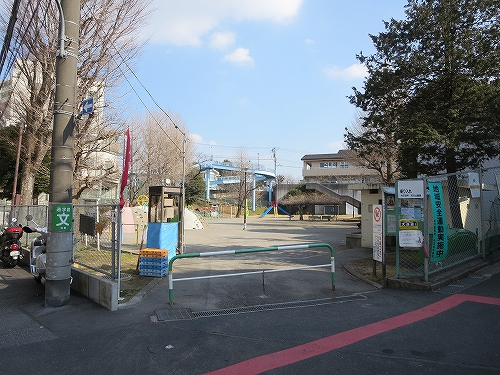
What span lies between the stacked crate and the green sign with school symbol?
8.67 ft

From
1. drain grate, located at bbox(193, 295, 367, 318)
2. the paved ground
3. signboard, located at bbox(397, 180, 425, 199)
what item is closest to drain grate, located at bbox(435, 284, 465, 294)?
the paved ground

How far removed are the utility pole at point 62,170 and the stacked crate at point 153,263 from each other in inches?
96.9

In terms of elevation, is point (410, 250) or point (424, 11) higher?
point (424, 11)

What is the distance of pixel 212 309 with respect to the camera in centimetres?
609

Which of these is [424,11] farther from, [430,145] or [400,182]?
[400,182]

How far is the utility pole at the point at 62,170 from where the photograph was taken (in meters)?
6.34

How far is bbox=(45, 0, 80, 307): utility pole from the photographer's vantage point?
634cm

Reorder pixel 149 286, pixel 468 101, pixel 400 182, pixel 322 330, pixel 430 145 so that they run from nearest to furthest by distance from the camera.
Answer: pixel 322 330 < pixel 400 182 < pixel 149 286 < pixel 468 101 < pixel 430 145

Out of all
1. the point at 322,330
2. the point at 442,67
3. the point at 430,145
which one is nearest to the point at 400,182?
the point at 322,330

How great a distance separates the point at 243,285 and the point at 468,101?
8.58 metres

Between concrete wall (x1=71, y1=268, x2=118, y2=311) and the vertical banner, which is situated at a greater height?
the vertical banner

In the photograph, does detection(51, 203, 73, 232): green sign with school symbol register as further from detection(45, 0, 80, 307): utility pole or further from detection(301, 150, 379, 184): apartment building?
detection(301, 150, 379, 184): apartment building

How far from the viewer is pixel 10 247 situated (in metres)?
10.1

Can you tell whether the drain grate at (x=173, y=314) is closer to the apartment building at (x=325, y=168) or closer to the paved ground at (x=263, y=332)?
the paved ground at (x=263, y=332)
